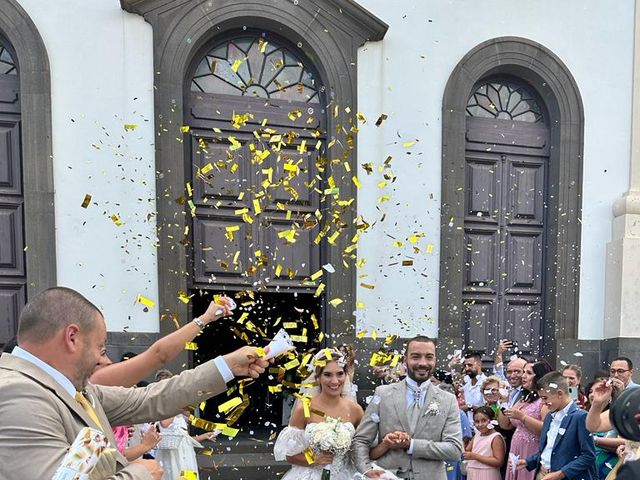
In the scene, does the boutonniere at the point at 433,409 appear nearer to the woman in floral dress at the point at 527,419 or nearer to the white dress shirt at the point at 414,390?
the white dress shirt at the point at 414,390

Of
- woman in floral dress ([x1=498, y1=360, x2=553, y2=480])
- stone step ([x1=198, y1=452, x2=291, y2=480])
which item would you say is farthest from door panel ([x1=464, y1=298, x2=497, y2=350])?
stone step ([x1=198, y1=452, x2=291, y2=480])

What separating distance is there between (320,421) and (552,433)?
206 cm

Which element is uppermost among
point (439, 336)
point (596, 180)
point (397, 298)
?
point (596, 180)

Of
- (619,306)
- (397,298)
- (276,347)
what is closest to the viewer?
(276,347)

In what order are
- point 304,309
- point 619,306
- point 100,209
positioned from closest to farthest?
1. point 100,209
2. point 619,306
3. point 304,309

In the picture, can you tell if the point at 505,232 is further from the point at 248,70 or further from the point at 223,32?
the point at 223,32

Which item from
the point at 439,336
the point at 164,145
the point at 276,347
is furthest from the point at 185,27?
the point at 276,347

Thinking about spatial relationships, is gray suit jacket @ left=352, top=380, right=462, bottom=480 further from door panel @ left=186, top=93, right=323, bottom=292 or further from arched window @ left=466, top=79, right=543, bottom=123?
arched window @ left=466, top=79, right=543, bottom=123

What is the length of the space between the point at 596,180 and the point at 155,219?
7070mm

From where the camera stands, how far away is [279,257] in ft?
28.2

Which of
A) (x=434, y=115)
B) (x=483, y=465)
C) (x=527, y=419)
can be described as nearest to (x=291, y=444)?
(x=483, y=465)

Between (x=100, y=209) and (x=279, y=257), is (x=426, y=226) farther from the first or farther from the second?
(x=100, y=209)

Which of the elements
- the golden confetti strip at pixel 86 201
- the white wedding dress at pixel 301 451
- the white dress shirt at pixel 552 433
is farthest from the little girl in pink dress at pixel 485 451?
the golden confetti strip at pixel 86 201

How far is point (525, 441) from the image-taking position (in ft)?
18.1
